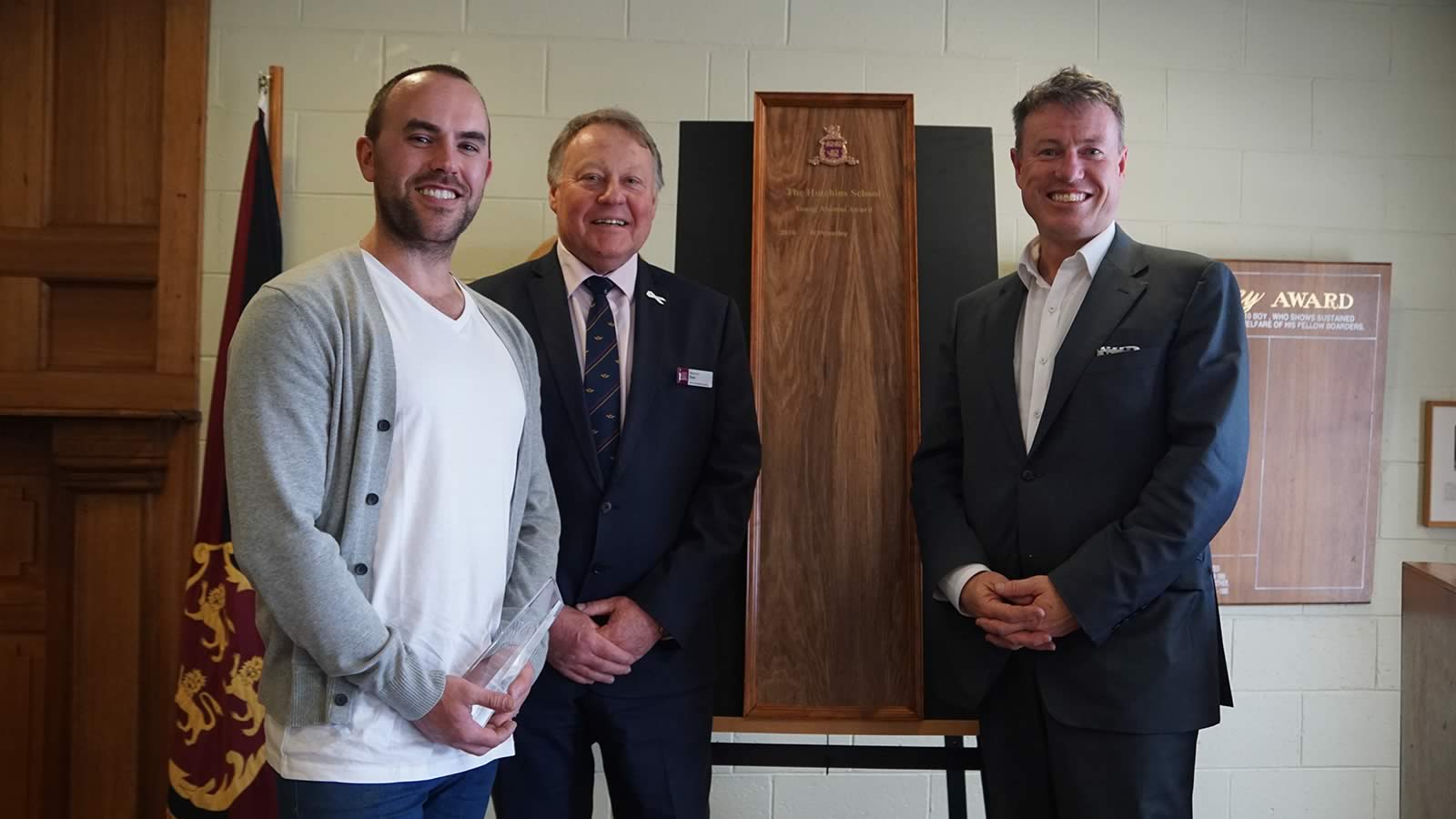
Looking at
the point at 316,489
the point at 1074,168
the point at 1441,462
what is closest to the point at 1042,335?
the point at 1074,168

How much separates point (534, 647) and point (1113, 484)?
40.7 inches

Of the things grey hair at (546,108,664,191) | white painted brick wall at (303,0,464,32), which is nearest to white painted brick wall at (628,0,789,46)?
white painted brick wall at (303,0,464,32)

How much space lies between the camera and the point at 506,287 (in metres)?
2.11

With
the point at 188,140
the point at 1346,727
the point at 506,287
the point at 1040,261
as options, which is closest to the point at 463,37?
the point at 188,140

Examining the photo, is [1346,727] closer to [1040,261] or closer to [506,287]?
[1040,261]

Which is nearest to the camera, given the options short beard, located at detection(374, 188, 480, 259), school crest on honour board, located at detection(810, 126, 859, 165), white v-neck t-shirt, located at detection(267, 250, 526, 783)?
white v-neck t-shirt, located at detection(267, 250, 526, 783)

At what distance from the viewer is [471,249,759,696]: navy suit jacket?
6.44 ft

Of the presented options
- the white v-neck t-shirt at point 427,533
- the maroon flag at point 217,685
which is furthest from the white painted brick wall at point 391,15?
the white v-neck t-shirt at point 427,533

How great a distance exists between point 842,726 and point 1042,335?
0.94m

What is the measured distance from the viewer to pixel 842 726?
2.28 m

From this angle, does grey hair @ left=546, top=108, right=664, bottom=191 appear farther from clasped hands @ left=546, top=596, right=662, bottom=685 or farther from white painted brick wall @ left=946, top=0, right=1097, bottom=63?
white painted brick wall @ left=946, top=0, right=1097, bottom=63

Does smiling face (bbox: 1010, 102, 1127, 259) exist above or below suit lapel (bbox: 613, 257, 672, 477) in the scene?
above

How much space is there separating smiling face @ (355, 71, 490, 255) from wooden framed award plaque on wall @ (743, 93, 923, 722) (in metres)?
0.95

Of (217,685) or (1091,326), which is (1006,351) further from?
(217,685)
